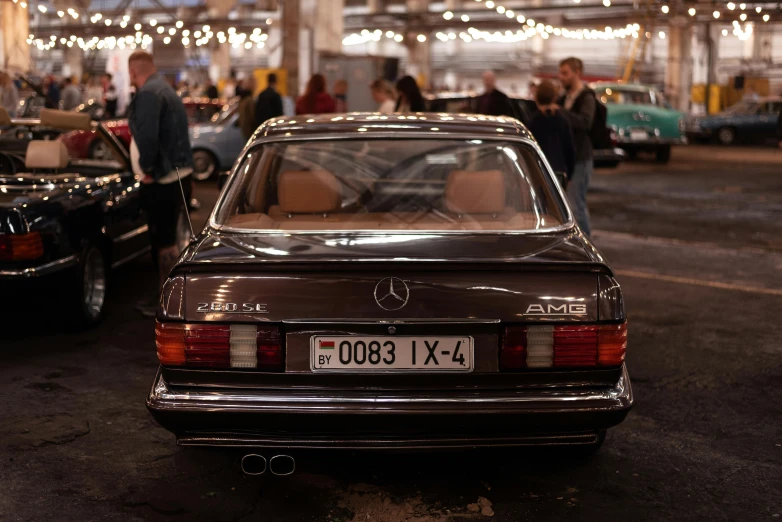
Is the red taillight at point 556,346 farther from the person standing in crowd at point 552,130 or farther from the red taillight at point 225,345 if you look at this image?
the person standing in crowd at point 552,130

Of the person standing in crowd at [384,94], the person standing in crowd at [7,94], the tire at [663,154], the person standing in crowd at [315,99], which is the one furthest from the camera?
the tire at [663,154]

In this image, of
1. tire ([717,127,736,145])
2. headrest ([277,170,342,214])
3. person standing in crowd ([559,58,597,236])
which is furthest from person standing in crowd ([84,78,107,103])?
headrest ([277,170,342,214])

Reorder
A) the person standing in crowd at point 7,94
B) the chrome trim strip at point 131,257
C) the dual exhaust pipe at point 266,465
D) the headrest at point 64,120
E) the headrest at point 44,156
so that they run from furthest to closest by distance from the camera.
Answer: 1. the person standing in crowd at point 7,94
2. the headrest at point 64,120
3. the chrome trim strip at point 131,257
4. the headrest at point 44,156
5. the dual exhaust pipe at point 266,465

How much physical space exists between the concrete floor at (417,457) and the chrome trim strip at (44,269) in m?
0.47

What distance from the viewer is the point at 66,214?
5742 millimetres

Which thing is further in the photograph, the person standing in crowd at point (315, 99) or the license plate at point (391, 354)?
the person standing in crowd at point (315, 99)

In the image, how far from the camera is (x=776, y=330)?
6.30m

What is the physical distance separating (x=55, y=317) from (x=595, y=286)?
3909 millimetres

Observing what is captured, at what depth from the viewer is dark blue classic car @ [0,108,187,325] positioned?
5410 mm

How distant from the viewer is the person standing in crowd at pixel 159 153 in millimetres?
6332

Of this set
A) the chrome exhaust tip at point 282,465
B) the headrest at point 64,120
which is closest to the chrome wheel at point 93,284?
the headrest at point 64,120

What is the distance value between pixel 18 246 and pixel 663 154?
741 inches

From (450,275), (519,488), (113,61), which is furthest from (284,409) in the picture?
(113,61)

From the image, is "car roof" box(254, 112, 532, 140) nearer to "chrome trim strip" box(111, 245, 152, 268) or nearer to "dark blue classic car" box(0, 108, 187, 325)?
"dark blue classic car" box(0, 108, 187, 325)
